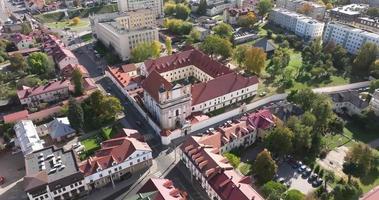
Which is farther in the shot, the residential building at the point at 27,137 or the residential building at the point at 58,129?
the residential building at the point at 58,129

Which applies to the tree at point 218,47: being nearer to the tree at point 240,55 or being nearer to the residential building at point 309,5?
the tree at point 240,55

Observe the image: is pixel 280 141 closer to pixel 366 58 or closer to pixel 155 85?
pixel 155 85

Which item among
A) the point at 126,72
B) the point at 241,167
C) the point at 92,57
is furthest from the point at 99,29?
the point at 241,167

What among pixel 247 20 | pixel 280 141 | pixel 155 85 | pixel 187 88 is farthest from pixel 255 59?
pixel 247 20

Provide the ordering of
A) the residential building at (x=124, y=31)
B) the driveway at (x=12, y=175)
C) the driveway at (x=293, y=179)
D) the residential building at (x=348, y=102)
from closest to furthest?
the driveway at (x=12, y=175)
the driveway at (x=293, y=179)
the residential building at (x=348, y=102)
the residential building at (x=124, y=31)

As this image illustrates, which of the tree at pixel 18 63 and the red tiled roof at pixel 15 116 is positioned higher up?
the tree at pixel 18 63

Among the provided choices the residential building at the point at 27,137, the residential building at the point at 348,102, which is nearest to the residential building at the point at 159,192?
the residential building at the point at 27,137

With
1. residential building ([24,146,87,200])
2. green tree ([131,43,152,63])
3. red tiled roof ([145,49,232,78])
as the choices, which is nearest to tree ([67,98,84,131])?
residential building ([24,146,87,200])

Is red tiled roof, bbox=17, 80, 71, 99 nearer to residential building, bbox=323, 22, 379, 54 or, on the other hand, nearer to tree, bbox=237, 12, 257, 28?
tree, bbox=237, 12, 257, 28
